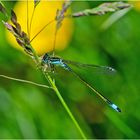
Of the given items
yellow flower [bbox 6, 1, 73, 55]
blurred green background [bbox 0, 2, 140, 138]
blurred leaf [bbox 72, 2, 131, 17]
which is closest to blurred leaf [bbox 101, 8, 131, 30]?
blurred green background [bbox 0, 2, 140, 138]

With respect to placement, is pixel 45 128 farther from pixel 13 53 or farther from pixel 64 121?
pixel 13 53

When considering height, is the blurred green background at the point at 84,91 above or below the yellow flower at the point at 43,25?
below

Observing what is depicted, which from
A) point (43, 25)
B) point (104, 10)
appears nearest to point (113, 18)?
point (43, 25)

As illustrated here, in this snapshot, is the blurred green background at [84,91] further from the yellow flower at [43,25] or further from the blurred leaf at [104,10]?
the blurred leaf at [104,10]

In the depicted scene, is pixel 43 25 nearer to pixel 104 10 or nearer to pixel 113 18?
pixel 113 18

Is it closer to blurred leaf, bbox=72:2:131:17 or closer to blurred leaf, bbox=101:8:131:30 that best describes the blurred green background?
blurred leaf, bbox=101:8:131:30

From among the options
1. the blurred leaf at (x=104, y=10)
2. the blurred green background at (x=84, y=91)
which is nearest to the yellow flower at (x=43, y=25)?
the blurred green background at (x=84, y=91)
